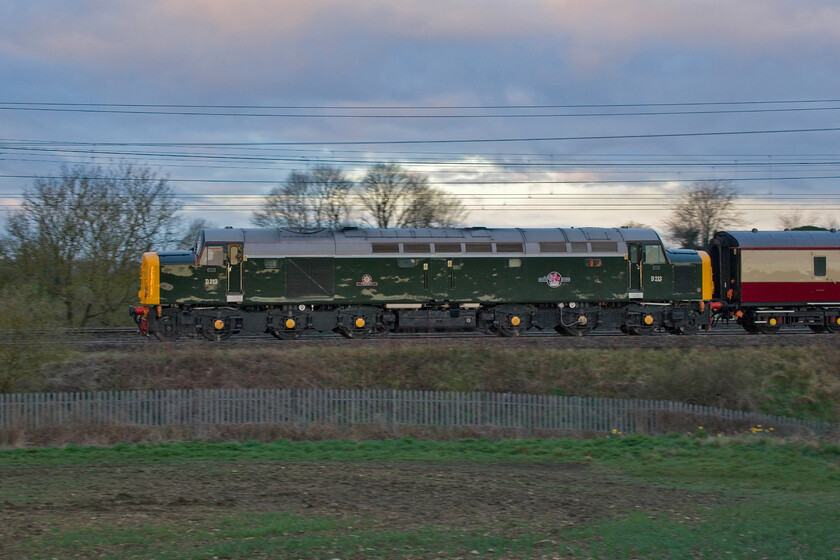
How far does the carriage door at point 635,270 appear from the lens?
26.0 meters

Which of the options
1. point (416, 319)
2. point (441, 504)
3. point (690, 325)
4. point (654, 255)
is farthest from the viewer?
point (690, 325)

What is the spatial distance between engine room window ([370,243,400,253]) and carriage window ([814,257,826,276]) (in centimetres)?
1565

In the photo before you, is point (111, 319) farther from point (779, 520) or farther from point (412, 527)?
point (779, 520)

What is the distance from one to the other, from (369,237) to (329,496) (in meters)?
15.9

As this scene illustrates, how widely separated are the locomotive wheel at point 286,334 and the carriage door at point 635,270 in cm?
1196

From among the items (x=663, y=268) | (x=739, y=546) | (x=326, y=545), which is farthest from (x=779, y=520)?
(x=663, y=268)

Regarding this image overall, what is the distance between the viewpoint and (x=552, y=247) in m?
25.8

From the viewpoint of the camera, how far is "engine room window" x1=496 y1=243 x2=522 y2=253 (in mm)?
25453

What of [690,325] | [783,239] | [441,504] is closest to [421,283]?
[690,325]

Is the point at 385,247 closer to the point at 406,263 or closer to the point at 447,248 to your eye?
the point at 406,263

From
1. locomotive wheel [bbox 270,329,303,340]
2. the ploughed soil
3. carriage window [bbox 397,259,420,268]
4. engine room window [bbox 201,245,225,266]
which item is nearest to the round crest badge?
carriage window [bbox 397,259,420,268]

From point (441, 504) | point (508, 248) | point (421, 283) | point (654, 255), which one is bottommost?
point (441, 504)

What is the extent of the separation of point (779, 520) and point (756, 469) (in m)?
3.41

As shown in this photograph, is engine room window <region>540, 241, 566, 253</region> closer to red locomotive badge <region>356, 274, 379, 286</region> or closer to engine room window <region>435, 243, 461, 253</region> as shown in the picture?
engine room window <region>435, 243, 461, 253</region>
